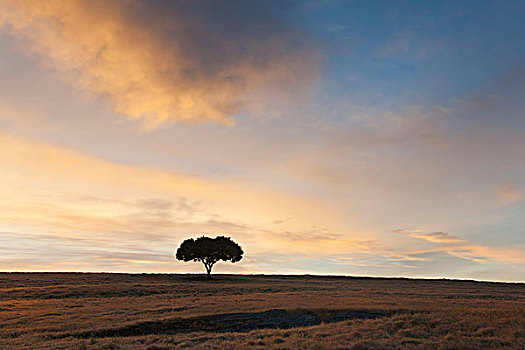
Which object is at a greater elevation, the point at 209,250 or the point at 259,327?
the point at 209,250

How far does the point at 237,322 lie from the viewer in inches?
1190

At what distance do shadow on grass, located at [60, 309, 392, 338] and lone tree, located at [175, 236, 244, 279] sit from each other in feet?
225

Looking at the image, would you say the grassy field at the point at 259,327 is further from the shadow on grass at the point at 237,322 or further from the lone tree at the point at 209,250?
the lone tree at the point at 209,250

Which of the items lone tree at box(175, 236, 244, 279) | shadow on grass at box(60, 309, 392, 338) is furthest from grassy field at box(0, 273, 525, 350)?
lone tree at box(175, 236, 244, 279)

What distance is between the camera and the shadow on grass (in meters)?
28.7

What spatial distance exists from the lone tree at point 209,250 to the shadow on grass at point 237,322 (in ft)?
A: 225

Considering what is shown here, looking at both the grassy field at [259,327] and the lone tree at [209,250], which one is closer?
the grassy field at [259,327]

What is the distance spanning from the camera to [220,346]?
22688mm

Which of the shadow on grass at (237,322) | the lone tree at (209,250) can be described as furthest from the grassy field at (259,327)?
the lone tree at (209,250)

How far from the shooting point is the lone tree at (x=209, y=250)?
100812mm

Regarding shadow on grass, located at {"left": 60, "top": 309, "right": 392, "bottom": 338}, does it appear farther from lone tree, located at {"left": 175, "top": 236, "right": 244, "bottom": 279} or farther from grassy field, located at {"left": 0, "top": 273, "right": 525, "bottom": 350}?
lone tree, located at {"left": 175, "top": 236, "right": 244, "bottom": 279}

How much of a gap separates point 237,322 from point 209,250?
7150cm

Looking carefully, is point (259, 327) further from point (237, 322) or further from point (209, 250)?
point (209, 250)

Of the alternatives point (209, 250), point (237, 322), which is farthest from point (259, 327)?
point (209, 250)
